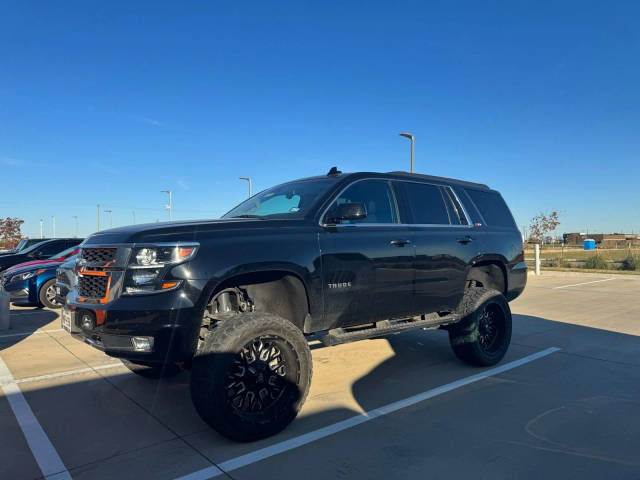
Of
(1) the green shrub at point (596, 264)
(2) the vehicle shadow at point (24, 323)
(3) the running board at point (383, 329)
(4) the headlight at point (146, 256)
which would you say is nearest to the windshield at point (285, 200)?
(3) the running board at point (383, 329)

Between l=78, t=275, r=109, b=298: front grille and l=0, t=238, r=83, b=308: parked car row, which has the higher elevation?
l=78, t=275, r=109, b=298: front grille

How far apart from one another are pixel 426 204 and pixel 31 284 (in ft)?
29.3

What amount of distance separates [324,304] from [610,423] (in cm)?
249

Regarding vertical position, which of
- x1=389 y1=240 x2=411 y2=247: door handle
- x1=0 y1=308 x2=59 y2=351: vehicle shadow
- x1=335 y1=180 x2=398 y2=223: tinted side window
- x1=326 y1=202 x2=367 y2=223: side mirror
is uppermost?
x1=335 y1=180 x2=398 y2=223: tinted side window

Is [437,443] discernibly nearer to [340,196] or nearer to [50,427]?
[340,196]

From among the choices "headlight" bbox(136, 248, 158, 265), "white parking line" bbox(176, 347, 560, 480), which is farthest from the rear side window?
"headlight" bbox(136, 248, 158, 265)

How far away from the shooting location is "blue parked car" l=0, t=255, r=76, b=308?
9797 mm

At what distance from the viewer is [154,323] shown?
10.2 ft

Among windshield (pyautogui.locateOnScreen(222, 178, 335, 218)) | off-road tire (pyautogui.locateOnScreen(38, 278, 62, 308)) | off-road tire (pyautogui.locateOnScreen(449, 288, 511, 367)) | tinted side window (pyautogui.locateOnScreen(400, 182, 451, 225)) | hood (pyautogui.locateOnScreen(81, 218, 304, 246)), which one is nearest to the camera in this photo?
hood (pyautogui.locateOnScreen(81, 218, 304, 246))

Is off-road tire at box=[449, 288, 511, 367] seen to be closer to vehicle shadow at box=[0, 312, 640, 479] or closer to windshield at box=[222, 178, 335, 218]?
vehicle shadow at box=[0, 312, 640, 479]

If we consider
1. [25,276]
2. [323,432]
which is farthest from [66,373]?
[25,276]

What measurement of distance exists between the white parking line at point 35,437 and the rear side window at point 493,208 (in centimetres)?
494

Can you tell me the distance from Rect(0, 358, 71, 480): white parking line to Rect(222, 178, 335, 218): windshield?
2457 mm

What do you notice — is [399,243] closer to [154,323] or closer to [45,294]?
[154,323]
